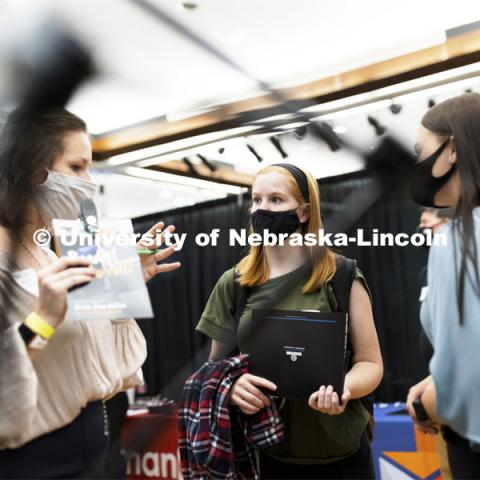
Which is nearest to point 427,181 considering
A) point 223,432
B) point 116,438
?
point 223,432

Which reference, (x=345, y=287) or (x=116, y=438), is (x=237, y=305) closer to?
(x=345, y=287)

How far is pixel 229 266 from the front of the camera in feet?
3.98

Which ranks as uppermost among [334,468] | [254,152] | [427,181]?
[254,152]

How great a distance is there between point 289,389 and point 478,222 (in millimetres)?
487

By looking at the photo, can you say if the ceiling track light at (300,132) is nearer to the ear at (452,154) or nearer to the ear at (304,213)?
the ear at (304,213)

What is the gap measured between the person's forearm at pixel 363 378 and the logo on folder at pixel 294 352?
111mm

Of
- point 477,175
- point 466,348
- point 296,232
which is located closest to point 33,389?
point 296,232

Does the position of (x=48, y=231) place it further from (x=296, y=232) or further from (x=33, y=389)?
(x=296, y=232)

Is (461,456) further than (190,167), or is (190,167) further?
(190,167)

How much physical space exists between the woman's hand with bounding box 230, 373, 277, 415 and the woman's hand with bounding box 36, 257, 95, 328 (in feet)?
1.23

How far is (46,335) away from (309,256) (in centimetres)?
55

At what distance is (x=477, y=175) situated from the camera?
1.07m

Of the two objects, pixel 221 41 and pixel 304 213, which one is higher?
pixel 221 41

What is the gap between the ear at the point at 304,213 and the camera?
3.74 ft
